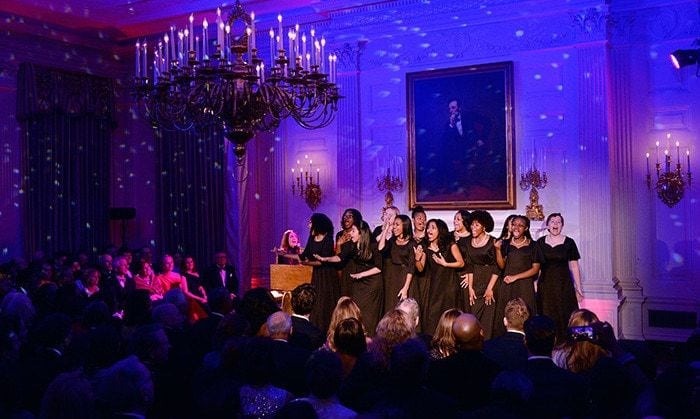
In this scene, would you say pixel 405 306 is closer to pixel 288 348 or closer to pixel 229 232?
pixel 288 348

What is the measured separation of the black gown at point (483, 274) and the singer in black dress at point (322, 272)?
1535mm

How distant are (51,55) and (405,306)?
877 cm

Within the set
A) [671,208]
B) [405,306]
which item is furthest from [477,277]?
[671,208]

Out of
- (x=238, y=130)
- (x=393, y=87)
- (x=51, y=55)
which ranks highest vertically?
(x=51, y=55)

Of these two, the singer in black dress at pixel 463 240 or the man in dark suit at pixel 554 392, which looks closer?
the man in dark suit at pixel 554 392

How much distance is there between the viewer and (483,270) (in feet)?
25.3

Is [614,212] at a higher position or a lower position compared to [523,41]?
lower

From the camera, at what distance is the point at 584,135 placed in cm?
931

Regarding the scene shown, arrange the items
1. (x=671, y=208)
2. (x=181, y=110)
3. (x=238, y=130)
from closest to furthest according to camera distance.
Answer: (x=238, y=130) < (x=181, y=110) < (x=671, y=208)

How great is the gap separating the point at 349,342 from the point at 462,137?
6500 mm

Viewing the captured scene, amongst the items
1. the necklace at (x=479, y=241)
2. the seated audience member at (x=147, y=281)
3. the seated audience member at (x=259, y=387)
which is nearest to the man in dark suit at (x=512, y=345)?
the seated audience member at (x=259, y=387)

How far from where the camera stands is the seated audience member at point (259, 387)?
133 inches

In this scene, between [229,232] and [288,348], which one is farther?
[229,232]

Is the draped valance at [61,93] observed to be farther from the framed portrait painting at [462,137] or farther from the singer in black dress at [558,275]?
the singer in black dress at [558,275]
